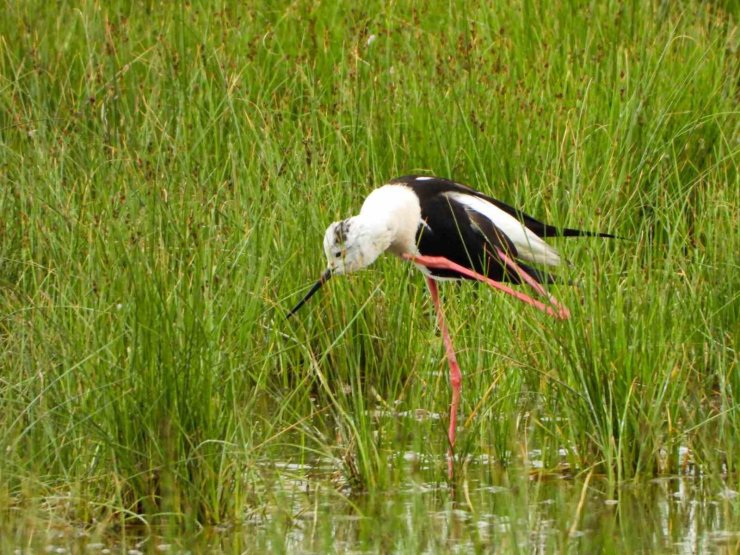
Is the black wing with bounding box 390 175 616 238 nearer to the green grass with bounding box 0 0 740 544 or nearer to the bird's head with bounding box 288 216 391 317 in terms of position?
the green grass with bounding box 0 0 740 544

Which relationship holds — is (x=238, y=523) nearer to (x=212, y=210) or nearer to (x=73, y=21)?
(x=212, y=210)

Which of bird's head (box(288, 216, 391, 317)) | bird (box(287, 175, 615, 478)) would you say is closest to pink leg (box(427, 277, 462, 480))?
bird (box(287, 175, 615, 478))

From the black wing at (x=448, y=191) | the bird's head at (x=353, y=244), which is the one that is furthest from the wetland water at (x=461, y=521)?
the black wing at (x=448, y=191)

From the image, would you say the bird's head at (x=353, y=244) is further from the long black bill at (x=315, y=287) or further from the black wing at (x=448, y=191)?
the black wing at (x=448, y=191)

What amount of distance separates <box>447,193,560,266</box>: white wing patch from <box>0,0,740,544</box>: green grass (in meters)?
0.09

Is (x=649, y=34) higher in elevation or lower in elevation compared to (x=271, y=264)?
higher

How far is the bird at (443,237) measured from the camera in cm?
473

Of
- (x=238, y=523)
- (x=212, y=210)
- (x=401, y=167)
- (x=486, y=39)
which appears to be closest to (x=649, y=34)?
(x=486, y=39)

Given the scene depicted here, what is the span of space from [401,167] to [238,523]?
2517 millimetres

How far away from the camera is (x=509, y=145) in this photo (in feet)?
19.3

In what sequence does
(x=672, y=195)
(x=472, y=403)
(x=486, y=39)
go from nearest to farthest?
(x=472, y=403), (x=672, y=195), (x=486, y=39)

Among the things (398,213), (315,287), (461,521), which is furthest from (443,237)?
(461,521)

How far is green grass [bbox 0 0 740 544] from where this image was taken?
382 cm

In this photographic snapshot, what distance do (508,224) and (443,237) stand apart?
231 millimetres
